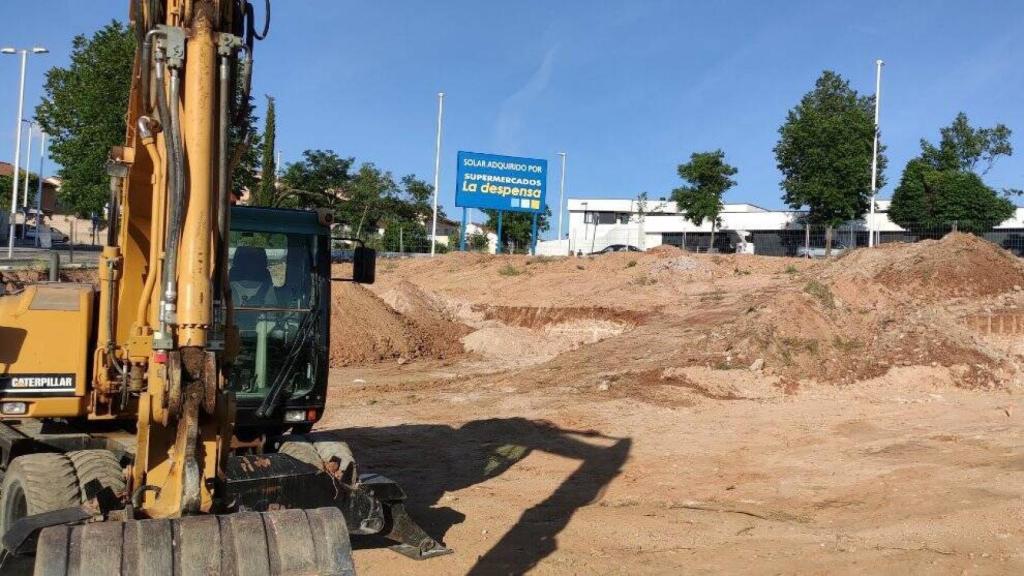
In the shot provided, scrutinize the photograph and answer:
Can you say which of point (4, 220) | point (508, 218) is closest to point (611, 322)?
point (508, 218)

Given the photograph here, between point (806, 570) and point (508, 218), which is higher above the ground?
point (508, 218)

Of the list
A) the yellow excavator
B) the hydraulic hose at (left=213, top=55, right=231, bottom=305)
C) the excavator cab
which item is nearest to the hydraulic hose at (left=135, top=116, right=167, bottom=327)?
the yellow excavator

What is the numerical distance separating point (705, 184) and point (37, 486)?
1705 inches

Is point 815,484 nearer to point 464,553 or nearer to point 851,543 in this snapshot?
point 851,543

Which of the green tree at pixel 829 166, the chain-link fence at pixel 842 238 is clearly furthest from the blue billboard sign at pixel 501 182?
the green tree at pixel 829 166

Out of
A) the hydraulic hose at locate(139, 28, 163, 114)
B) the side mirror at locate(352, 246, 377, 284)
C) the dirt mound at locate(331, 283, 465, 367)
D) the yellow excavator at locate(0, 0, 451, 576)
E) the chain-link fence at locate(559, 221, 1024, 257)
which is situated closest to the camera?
the yellow excavator at locate(0, 0, 451, 576)

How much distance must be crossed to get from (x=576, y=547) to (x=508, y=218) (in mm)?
52881

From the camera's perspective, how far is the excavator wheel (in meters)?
3.86

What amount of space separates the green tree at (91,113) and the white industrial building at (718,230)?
24905 millimetres

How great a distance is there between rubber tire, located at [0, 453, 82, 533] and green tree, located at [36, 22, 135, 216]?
2275cm

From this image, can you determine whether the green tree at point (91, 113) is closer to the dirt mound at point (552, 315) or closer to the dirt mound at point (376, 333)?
the dirt mound at point (376, 333)

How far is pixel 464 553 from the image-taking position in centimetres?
739

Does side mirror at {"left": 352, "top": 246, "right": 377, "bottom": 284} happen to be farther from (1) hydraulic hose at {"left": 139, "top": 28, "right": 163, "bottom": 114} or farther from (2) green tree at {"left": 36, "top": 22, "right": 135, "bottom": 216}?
(2) green tree at {"left": 36, "top": 22, "right": 135, "bottom": 216}

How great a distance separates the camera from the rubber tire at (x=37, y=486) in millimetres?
5934
